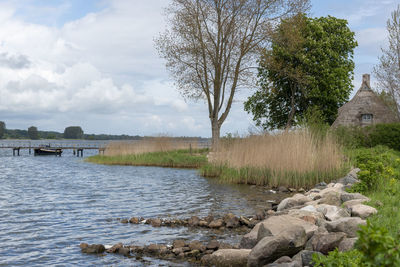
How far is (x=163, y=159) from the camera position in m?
26.6

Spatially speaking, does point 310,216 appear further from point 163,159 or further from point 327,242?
point 163,159

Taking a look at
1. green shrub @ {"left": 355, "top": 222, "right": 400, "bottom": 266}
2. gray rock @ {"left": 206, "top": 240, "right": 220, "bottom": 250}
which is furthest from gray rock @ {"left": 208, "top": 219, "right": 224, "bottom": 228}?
green shrub @ {"left": 355, "top": 222, "right": 400, "bottom": 266}

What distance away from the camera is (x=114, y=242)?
7.26m

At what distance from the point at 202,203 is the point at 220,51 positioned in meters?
15.7

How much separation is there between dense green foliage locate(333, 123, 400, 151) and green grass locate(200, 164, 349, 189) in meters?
6.66

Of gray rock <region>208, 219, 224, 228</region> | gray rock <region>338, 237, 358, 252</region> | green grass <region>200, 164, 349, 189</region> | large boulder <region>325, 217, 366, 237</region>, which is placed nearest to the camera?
gray rock <region>338, 237, 358, 252</region>

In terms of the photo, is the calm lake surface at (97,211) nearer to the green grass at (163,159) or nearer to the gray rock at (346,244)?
the gray rock at (346,244)

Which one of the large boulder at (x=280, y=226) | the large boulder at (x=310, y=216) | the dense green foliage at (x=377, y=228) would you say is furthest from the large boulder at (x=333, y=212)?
the large boulder at (x=280, y=226)

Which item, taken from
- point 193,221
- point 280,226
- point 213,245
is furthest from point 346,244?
point 193,221

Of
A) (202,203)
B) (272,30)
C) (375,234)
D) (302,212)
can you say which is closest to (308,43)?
(272,30)

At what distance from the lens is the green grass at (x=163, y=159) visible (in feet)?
83.2

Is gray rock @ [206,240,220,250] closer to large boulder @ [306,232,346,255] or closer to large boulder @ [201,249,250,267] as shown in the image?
large boulder @ [201,249,250,267]

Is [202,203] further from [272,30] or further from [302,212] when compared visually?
[272,30]

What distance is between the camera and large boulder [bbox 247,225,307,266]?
17.5 feet
